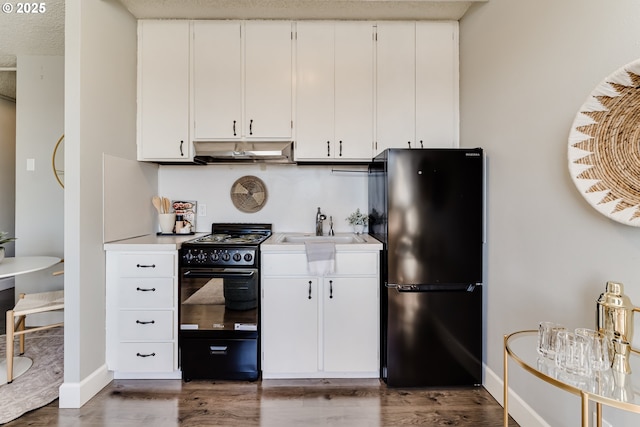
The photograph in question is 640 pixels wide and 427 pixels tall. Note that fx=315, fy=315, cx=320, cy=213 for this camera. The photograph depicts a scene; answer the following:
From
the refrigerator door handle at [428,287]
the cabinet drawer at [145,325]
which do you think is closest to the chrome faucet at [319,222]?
the refrigerator door handle at [428,287]

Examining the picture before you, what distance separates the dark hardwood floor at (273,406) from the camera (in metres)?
1.82

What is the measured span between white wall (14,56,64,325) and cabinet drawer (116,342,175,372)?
1.63 metres

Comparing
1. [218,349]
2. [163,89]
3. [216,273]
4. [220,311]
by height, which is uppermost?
[163,89]

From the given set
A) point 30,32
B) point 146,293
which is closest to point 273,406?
point 146,293

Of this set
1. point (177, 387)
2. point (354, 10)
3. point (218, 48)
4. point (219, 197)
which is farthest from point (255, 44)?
point (177, 387)

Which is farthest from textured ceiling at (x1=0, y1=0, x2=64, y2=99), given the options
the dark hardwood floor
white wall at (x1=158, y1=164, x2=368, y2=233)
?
the dark hardwood floor

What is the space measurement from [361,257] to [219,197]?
1504 mm

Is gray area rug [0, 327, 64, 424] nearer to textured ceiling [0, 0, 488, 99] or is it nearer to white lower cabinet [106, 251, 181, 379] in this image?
white lower cabinet [106, 251, 181, 379]

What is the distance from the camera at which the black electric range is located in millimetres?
2168

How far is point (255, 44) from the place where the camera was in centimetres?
251

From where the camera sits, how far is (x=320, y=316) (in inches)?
86.9

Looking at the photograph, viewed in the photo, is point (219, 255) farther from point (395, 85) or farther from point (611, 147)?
point (611, 147)

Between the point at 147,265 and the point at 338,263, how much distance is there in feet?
4.34

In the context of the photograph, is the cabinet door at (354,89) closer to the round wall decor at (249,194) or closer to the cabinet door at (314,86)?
the cabinet door at (314,86)
